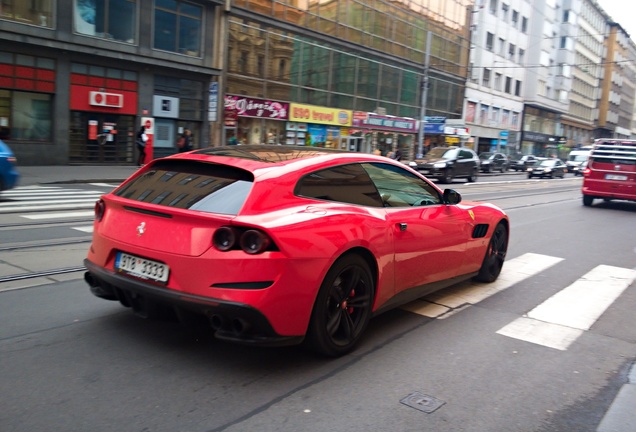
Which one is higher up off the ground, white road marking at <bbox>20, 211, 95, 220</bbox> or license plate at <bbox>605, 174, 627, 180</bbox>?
license plate at <bbox>605, 174, 627, 180</bbox>

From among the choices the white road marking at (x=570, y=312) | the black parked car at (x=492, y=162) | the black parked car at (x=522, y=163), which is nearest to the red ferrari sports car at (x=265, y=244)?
the white road marking at (x=570, y=312)

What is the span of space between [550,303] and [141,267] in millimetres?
4373

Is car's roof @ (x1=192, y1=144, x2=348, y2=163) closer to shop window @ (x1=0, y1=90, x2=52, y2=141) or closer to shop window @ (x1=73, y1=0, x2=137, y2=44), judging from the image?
shop window @ (x1=0, y1=90, x2=52, y2=141)

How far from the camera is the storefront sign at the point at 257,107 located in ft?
93.5

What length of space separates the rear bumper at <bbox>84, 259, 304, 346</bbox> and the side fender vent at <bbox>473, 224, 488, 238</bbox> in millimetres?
3024

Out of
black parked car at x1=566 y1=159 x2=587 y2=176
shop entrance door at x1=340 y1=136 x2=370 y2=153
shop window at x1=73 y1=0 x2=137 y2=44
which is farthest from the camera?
black parked car at x1=566 y1=159 x2=587 y2=176

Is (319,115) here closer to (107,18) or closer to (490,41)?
(107,18)

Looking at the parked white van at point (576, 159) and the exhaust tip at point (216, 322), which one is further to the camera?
the parked white van at point (576, 159)

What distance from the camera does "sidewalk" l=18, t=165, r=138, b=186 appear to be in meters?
17.4

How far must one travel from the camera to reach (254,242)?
366 cm

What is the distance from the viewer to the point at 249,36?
28.9m

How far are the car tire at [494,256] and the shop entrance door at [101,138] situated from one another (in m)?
19.6

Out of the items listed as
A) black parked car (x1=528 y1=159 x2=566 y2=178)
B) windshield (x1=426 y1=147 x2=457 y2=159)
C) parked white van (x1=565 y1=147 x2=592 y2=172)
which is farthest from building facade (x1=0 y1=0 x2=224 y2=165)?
parked white van (x1=565 y1=147 x2=592 y2=172)

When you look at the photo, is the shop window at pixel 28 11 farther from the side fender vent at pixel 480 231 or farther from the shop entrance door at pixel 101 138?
the side fender vent at pixel 480 231
